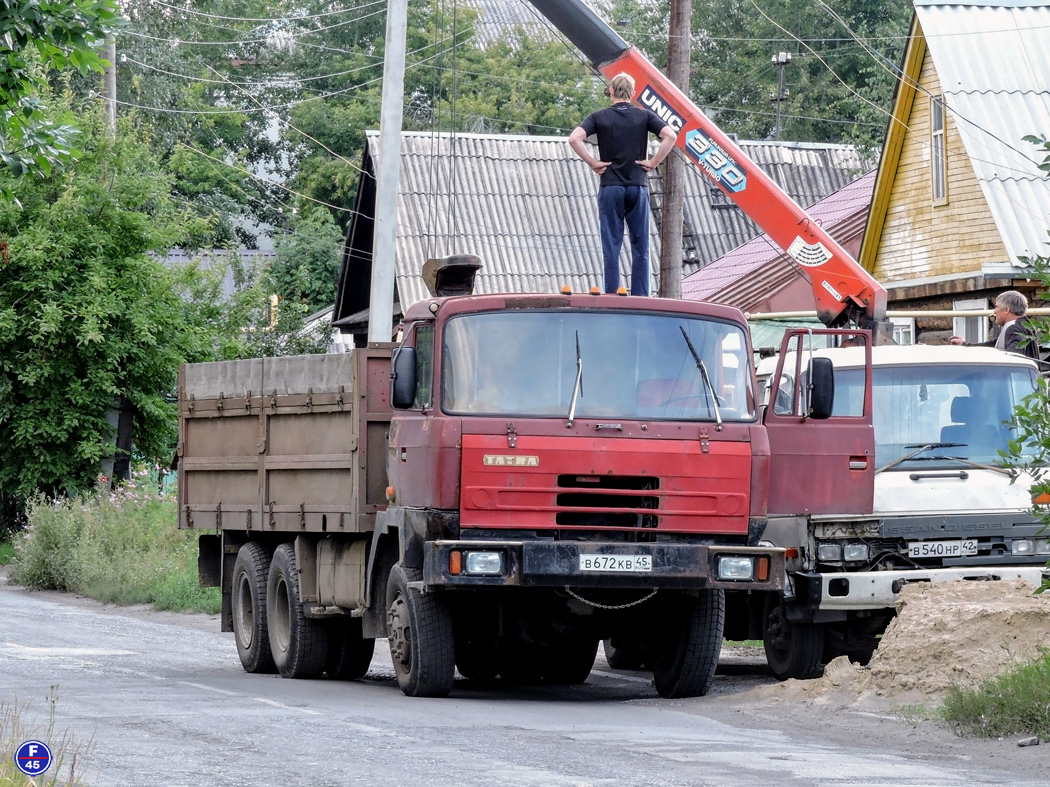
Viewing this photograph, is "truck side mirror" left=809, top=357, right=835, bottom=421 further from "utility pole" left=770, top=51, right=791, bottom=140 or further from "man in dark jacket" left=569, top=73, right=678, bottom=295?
"utility pole" left=770, top=51, right=791, bottom=140

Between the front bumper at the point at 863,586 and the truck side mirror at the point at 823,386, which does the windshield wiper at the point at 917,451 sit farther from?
the truck side mirror at the point at 823,386

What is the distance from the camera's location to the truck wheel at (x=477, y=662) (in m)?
13.8

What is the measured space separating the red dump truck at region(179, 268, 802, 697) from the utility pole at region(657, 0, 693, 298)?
7.56 m

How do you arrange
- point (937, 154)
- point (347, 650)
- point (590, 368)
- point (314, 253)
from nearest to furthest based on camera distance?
point (590, 368) < point (347, 650) < point (937, 154) < point (314, 253)

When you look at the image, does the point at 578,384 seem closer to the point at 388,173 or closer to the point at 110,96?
the point at 388,173

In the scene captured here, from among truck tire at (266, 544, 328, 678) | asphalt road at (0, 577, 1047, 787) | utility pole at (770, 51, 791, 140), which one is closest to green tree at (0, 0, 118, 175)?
asphalt road at (0, 577, 1047, 787)

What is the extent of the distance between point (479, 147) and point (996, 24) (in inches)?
594

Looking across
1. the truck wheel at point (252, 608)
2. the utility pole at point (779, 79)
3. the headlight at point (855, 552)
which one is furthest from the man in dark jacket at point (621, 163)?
the utility pole at point (779, 79)

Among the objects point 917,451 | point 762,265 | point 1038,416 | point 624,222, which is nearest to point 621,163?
point 624,222

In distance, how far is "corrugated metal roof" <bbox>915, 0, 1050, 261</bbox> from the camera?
84.6 ft

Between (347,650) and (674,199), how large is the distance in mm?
7756

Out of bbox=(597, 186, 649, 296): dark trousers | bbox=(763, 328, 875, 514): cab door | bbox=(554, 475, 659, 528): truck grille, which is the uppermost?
bbox=(597, 186, 649, 296): dark trousers

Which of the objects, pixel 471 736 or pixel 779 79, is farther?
pixel 779 79

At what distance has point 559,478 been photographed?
11.5 metres
